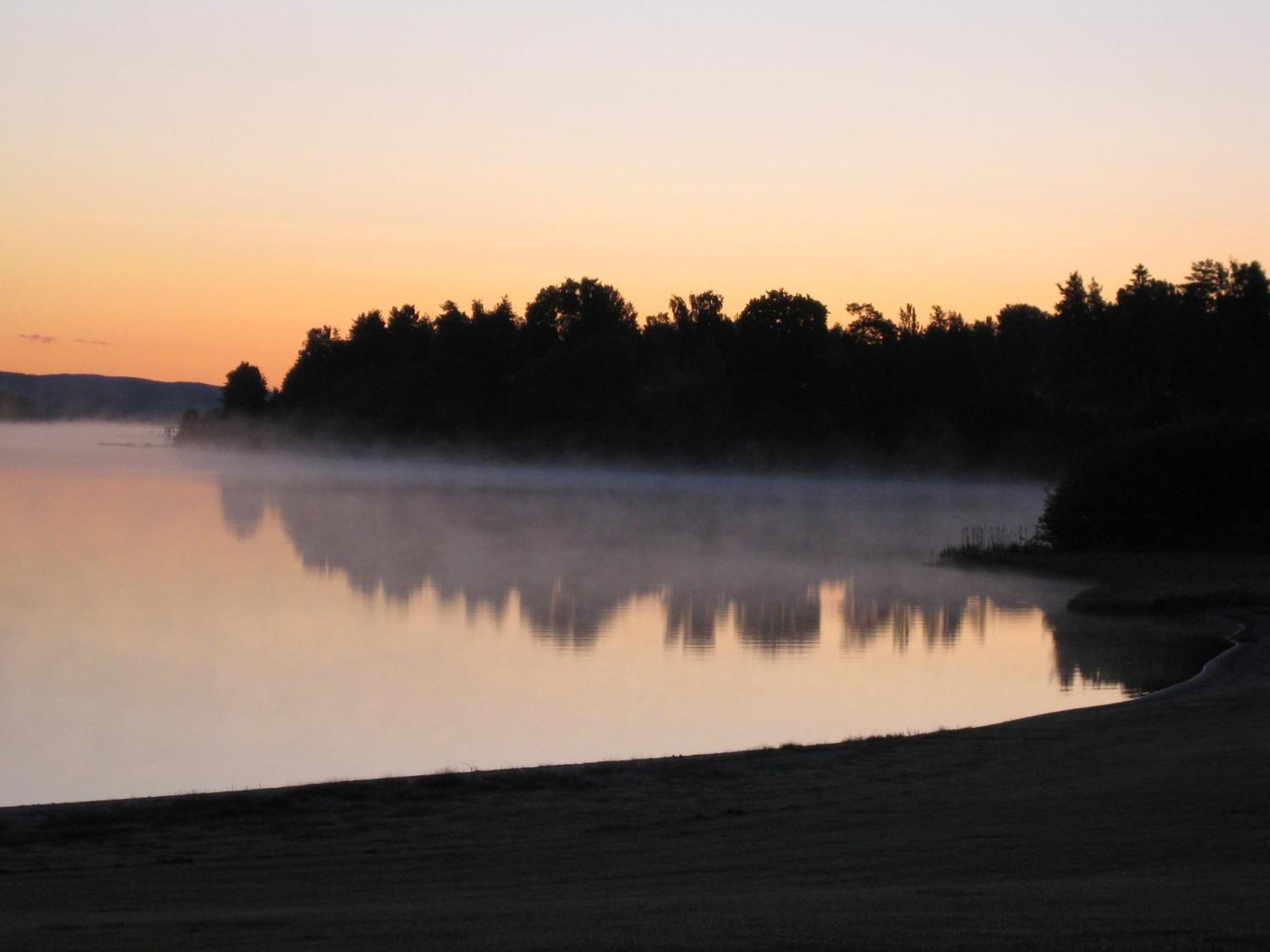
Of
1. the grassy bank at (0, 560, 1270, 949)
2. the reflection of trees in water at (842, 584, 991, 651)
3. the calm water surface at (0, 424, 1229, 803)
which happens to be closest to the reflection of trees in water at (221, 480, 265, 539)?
the calm water surface at (0, 424, 1229, 803)

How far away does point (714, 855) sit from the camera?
7.98 metres

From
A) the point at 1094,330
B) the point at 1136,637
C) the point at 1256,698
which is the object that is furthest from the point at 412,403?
the point at 1256,698

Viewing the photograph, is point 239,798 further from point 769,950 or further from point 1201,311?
point 1201,311

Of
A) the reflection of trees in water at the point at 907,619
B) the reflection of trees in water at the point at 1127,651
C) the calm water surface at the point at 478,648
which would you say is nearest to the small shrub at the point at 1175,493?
the calm water surface at the point at 478,648

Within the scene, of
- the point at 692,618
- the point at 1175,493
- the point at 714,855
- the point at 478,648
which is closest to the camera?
the point at 714,855

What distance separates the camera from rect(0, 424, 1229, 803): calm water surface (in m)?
14.7

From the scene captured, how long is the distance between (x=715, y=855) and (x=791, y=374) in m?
87.6

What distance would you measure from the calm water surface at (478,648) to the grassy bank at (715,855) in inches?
135

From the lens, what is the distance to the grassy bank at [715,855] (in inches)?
226

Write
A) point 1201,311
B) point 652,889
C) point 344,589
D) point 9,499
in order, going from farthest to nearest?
point 1201,311
point 9,499
point 344,589
point 652,889

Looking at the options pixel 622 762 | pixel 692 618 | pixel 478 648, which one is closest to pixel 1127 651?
pixel 692 618

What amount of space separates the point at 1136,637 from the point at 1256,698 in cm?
847

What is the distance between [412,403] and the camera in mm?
110750

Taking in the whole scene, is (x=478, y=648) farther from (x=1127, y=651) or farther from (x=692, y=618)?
(x=1127, y=651)
